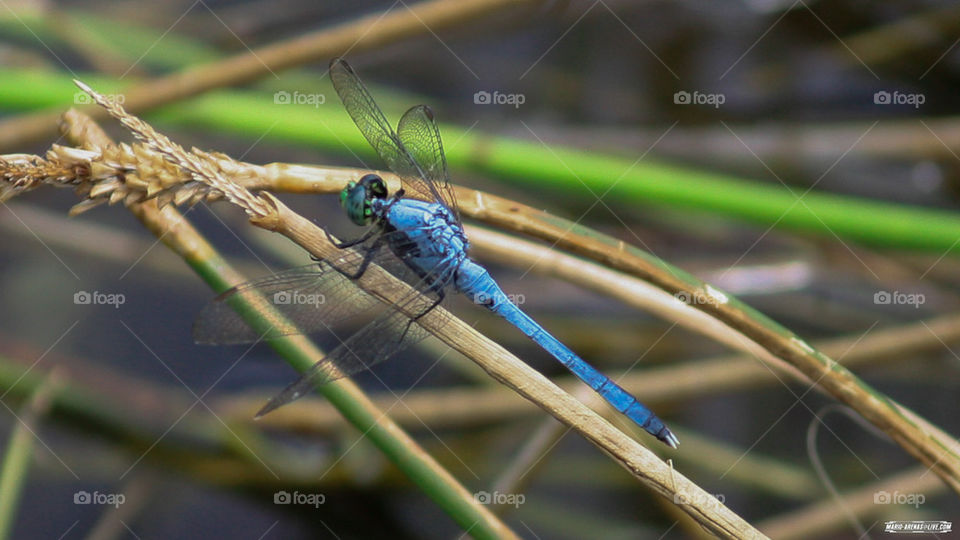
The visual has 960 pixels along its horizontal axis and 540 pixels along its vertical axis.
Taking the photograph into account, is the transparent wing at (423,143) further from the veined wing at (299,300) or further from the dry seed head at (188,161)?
the dry seed head at (188,161)

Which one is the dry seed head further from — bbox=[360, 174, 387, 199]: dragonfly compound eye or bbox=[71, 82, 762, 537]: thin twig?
bbox=[360, 174, 387, 199]: dragonfly compound eye

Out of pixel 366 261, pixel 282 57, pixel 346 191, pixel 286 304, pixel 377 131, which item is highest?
pixel 282 57

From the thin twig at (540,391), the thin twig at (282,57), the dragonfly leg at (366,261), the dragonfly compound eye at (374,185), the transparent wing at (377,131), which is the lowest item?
the thin twig at (540,391)

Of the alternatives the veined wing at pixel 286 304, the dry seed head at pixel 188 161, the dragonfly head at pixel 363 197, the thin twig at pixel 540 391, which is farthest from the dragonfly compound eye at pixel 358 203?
the dry seed head at pixel 188 161

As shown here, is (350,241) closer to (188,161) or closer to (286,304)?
(286,304)

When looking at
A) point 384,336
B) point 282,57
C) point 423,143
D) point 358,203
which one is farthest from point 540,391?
point 282,57

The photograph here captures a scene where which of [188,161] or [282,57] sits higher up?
[282,57]

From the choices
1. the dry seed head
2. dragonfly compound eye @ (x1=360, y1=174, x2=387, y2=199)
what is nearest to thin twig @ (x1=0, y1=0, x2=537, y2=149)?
dragonfly compound eye @ (x1=360, y1=174, x2=387, y2=199)
